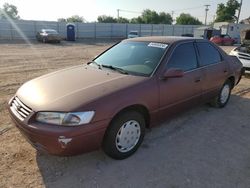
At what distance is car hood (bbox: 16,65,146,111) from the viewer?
2.91 metres

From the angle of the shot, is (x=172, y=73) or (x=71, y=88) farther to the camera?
(x=172, y=73)

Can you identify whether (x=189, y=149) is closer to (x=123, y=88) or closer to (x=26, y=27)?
(x=123, y=88)

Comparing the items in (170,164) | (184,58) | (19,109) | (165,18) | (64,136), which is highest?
(165,18)

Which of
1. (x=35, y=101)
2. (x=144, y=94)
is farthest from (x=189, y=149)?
(x=35, y=101)

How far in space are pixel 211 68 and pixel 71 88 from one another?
283 cm

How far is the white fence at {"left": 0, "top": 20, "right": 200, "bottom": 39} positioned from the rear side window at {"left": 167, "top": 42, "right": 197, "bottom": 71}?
28324mm

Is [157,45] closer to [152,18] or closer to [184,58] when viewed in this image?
[184,58]

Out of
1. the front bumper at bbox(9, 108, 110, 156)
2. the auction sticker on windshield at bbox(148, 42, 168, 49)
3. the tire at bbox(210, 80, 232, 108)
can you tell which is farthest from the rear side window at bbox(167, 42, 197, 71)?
the front bumper at bbox(9, 108, 110, 156)

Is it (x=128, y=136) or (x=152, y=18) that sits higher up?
(x=152, y=18)

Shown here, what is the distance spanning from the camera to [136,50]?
4176 mm

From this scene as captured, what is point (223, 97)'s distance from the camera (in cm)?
558

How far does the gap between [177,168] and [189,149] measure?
1.85 feet

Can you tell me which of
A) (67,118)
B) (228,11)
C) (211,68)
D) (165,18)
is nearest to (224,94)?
(211,68)

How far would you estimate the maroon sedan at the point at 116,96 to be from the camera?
2822 millimetres
